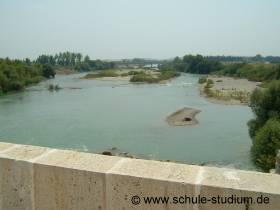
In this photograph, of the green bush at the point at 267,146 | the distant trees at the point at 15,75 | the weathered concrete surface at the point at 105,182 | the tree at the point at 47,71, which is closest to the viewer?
the weathered concrete surface at the point at 105,182

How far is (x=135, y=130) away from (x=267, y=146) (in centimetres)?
1615

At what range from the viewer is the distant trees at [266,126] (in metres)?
21.9

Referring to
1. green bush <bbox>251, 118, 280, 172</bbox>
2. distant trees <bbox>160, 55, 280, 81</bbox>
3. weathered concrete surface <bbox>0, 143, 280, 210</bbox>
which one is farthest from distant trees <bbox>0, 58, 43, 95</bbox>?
weathered concrete surface <bbox>0, 143, 280, 210</bbox>

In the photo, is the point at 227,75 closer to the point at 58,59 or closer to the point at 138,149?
the point at 58,59

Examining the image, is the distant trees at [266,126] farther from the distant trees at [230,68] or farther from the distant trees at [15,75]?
the distant trees at [15,75]

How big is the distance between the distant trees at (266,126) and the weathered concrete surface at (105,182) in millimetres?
19227

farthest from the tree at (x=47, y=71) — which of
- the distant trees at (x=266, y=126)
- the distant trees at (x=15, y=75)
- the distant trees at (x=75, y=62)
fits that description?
the distant trees at (x=266, y=126)

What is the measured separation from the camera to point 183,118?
1708 inches

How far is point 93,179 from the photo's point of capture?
290cm

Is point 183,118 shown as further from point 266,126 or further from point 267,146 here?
point 267,146

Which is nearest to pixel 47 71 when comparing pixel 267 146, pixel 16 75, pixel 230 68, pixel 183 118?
pixel 16 75

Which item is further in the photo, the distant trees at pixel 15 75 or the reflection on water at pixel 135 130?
the distant trees at pixel 15 75

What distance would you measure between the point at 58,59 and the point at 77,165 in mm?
166658

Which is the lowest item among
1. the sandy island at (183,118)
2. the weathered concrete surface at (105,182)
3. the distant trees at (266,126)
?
the sandy island at (183,118)
